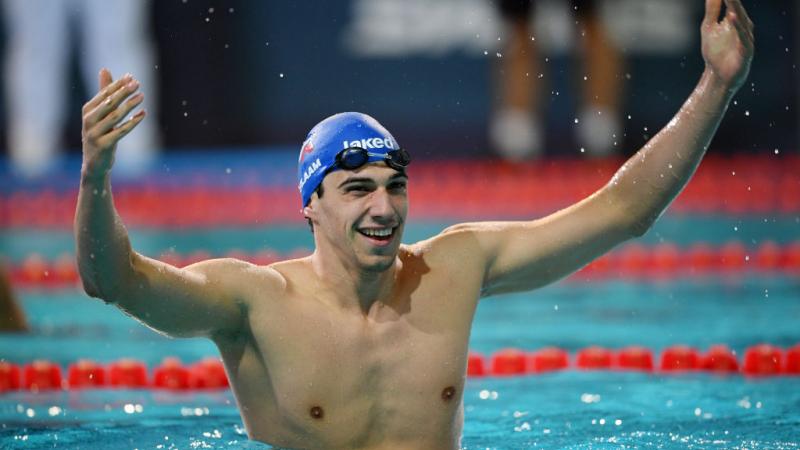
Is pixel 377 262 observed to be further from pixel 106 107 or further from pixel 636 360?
pixel 636 360

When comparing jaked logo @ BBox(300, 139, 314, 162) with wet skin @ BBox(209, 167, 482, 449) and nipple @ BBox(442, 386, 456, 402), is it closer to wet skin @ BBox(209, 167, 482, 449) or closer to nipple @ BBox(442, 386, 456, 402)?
wet skin @ BBox(209, 167, 482, 449)

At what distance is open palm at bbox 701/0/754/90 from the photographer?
9.71ft

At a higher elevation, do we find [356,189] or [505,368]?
[505,368]

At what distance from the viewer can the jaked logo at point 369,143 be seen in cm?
297

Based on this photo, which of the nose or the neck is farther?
the neck

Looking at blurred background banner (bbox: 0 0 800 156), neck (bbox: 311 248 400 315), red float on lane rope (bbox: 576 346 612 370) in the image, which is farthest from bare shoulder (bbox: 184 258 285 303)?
blurred background banner (bbox: 0 0 800 156)

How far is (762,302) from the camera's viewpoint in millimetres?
6242

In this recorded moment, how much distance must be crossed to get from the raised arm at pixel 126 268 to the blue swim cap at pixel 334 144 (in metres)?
0.26

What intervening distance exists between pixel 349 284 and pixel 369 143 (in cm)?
34

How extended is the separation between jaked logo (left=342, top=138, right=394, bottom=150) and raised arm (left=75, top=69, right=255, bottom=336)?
0.37m

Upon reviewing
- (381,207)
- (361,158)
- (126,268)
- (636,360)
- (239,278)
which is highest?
(636,360)

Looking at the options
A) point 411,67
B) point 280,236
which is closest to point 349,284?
point 280,236

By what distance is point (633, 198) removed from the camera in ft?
10.2

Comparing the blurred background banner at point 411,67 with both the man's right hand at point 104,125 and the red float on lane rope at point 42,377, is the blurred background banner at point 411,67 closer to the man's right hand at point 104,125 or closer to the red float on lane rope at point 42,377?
the red float on lane rope at point 42,377
